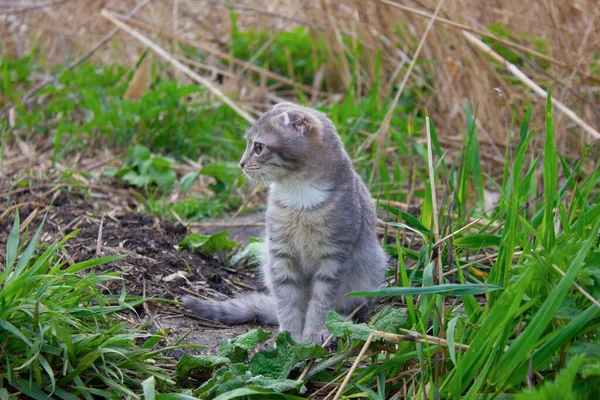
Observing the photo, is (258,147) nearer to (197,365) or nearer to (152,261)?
(152,261)

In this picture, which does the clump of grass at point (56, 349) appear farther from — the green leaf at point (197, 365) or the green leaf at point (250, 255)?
the green leaf at point (250, 255)

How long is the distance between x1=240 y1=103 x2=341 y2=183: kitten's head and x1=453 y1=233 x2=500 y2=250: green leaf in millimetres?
753

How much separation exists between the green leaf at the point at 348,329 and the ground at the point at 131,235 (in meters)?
0.61

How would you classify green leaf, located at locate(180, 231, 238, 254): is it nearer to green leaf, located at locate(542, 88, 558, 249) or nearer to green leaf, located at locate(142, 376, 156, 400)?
green leaf, located at locate(142, 376, 156, 400)

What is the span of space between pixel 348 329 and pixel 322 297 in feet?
2.33

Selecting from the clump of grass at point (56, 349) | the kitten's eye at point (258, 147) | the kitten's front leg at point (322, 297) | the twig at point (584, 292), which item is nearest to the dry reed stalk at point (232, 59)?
the kitten's eye at point (258, 147)

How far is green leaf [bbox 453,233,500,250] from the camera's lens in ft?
9.91

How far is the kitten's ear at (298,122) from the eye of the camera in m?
3.34

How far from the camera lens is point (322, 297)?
3.28m

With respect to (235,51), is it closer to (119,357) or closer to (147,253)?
(147,253)

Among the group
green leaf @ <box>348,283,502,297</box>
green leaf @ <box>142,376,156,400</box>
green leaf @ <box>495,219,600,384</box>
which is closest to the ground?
green leaf @ <box>142,376,156,400</box>

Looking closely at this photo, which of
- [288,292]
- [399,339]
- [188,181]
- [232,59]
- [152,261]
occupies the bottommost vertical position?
[188,181]

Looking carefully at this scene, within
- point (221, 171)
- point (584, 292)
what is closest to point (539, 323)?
point (584, 292)

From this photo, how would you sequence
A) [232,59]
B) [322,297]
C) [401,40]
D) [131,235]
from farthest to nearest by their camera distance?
[232,59] → [401,40] → [131,235] → [322,297]
